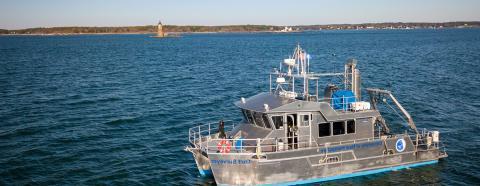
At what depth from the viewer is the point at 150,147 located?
27.6m

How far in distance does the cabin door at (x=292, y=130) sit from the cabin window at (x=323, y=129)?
1.17 meters

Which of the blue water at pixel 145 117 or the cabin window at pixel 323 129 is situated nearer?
the cabin window at pixel 323 129

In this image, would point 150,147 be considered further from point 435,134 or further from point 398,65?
point 398,65

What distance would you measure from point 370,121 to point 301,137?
371 cm

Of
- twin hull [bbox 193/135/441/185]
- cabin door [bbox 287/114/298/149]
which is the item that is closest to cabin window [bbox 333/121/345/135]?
twin hull [bbox 193/135/441/185]

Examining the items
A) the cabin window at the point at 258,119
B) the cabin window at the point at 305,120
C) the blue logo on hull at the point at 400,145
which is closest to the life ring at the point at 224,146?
the cabin window at the point at 258,119

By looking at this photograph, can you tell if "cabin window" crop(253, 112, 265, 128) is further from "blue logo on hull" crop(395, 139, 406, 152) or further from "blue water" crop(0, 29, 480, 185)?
"blue logo on hull" crop(395, 139, 406, 152)

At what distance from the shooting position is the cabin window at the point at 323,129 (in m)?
21.3

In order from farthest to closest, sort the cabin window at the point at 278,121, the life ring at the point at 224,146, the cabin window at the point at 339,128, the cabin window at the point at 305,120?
the cabin window at the point at 339,128
the cabin window at the point at 305,120
the cabin window at the point at 278,121
the life ring at the point at 224,146

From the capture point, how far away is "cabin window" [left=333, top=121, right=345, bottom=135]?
71.0 feet

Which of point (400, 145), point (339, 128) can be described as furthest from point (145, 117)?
point (400, 145)

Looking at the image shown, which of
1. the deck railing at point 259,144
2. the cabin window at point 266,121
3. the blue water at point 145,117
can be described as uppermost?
the cabin window at point 266,121

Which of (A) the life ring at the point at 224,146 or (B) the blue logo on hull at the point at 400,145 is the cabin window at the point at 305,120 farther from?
(B) the blue logo on hull at the point at 400,145

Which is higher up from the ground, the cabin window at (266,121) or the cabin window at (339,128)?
the cabin window at (266,121)
